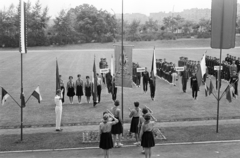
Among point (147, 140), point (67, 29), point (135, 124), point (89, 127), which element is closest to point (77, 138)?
point (89, 127)

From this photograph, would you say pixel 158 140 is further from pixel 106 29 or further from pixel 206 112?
pixel 106 29

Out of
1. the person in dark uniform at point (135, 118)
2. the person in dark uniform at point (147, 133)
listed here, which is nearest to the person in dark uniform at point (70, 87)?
the person in dark uniform at point (135, 118)

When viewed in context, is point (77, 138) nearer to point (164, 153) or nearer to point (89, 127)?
point (89, 127)

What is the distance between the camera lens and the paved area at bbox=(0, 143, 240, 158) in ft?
36.5

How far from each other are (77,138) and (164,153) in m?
3.29

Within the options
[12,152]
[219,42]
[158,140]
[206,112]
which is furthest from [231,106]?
[12,152]

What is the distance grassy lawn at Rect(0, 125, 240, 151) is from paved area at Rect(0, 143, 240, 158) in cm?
54

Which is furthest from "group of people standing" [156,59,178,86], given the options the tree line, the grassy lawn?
the tree line

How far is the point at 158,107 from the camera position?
58.3ft

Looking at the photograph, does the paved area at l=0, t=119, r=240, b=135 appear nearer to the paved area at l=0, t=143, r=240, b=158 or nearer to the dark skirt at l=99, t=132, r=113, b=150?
the paved area at l=0, t=143, r=240, b=158

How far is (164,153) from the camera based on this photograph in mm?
11312

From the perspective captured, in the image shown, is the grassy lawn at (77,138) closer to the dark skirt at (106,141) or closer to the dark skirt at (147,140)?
the dark skirt at (106,141)

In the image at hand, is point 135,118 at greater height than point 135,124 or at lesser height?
greater

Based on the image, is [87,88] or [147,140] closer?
[147,140]
